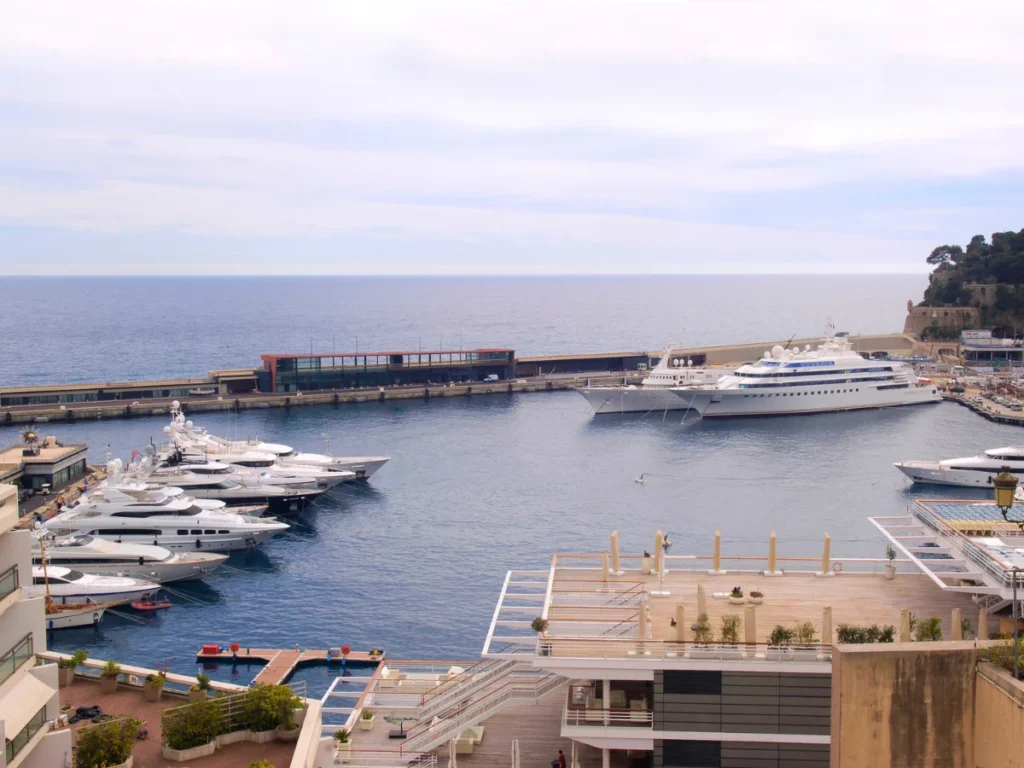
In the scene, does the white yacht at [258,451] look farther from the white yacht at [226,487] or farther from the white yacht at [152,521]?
the white yacht at [152,521]

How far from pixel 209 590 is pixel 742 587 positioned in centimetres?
2430

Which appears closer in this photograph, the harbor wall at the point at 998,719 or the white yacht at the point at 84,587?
the harbor wall at the point at 998,719

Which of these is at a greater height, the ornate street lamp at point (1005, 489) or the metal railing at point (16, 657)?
the ornate street lamp at point (1005, 489)

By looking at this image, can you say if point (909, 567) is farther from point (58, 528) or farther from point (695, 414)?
point (695, 414)

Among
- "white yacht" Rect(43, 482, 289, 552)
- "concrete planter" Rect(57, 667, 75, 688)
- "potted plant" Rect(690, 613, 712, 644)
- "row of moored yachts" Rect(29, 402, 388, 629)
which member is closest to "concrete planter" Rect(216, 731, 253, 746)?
"concrete planter" Rect(57, 667, 75, 688)

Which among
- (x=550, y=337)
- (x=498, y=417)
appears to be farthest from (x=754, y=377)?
(x=550, y=337)

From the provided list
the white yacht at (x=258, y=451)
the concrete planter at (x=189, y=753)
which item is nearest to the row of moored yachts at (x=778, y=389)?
the white yacht at (x=258, y=451)

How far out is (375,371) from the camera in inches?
3706

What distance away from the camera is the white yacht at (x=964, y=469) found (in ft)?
188

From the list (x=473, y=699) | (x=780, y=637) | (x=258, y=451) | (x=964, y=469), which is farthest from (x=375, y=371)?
(x=780, y=637)

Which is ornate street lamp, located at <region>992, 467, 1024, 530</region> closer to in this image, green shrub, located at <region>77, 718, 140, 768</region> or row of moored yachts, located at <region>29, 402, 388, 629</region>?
green shrub, located at <region>77, 718, 140, 768</region>

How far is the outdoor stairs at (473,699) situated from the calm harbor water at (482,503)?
38.4ft

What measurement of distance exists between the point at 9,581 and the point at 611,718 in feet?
33.6

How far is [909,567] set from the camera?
129ft
